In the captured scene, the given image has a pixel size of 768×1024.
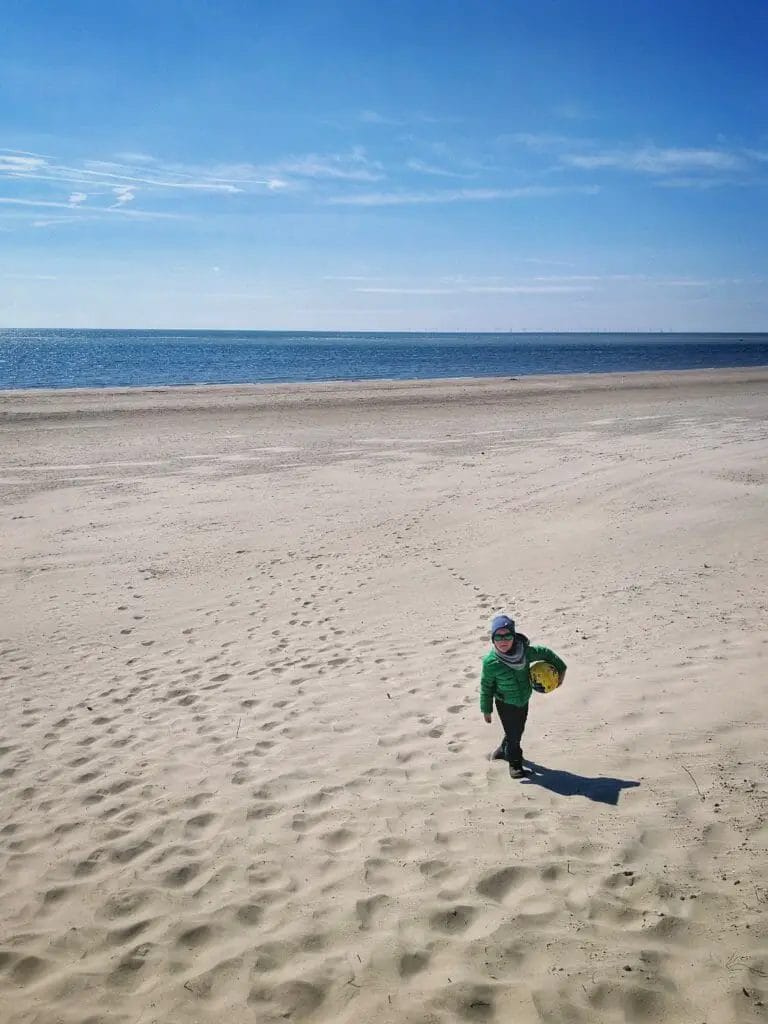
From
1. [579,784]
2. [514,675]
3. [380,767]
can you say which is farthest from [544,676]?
[380,767]

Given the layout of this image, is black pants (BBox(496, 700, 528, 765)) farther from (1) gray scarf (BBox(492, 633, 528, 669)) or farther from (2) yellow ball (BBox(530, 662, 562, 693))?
(1) gray scarf (BBox(492, 633, 528, 669))

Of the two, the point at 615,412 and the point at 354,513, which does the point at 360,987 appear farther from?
the point at 615,412

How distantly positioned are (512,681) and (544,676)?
27 centimetres

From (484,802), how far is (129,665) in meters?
4.87

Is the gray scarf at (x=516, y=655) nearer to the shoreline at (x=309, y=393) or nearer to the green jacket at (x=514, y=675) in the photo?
the green jacket at (x=514, y=675)

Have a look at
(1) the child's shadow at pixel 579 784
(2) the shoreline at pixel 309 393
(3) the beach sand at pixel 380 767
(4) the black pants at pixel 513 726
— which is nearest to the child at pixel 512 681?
(4) the black pants at pixel 513 726

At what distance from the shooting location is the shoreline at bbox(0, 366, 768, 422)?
33.8 m

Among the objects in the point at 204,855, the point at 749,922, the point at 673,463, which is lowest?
the point at 204,855

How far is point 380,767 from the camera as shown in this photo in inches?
232

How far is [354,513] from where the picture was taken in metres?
14.6

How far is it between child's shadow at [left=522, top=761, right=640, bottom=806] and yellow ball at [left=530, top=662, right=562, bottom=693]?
0.71 m

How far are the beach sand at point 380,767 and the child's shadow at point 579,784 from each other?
32mm

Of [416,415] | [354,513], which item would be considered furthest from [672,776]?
[416,415]

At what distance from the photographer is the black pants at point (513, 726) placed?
562cm
